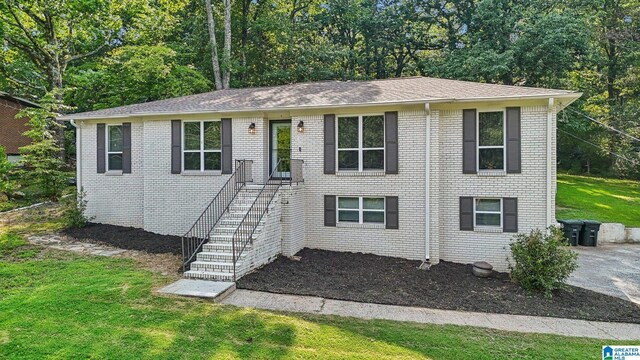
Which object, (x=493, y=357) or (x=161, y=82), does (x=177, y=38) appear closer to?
(x=161, y=82)

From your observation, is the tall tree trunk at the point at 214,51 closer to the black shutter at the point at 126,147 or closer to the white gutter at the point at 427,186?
the black shutter at the point at 126,147

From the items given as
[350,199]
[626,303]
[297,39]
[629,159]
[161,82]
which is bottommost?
[626,303]

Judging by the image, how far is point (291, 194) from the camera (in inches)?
401

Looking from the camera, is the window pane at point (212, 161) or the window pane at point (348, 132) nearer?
the window pane at point (348, 132)

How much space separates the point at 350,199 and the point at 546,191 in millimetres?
5132

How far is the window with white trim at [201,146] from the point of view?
1160 cm

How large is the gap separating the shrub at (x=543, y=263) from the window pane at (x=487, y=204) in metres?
1.57

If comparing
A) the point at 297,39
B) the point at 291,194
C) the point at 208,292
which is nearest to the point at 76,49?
the point at 297,39

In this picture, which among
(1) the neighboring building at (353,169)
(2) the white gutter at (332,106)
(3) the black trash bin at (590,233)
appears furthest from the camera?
(3) the black trash bin at (590,233)

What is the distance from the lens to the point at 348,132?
422 inches

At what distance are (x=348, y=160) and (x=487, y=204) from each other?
4.01 meters

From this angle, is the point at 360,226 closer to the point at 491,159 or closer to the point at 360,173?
the point at 360,173

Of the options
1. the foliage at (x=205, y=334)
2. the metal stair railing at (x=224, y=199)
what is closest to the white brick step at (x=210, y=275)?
the foliage at (x=205, y=334)

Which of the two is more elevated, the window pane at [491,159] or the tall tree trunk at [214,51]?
the tall tree trunk at [214,51]
